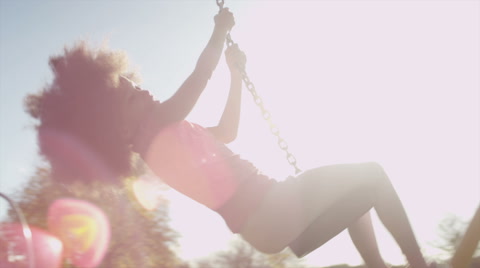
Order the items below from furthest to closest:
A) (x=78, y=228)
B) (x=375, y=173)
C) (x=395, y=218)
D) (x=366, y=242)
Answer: (x=78, y=228)
(x=366, y=242)
(x=375, y=173)
(x=395, y=218)

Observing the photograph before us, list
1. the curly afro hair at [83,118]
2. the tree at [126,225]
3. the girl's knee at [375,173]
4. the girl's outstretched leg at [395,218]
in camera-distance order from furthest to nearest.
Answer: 1. the tree at [126,225]
2. the curly afro hair at [83,118]
3. the girl's knee at [375,173]
4. the girl's outstretched leg at [395,218]

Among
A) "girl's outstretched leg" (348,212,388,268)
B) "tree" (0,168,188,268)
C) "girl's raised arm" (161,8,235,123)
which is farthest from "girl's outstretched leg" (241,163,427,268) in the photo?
"tree" (0,168,188,268)

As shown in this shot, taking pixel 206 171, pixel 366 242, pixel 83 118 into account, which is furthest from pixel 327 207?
pixel 83 118

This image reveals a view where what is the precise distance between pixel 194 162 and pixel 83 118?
33.5 inches

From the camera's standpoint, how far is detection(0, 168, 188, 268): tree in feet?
69.8

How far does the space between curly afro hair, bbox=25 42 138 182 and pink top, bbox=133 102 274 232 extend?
30 centimetres

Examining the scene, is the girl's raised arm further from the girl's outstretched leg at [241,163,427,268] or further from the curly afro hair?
the girl's outstretched leg at [241,163,427,268]

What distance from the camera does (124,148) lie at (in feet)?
9.39

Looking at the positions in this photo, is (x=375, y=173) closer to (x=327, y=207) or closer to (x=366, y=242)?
(x=327, y=207)

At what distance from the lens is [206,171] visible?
8.39 ft

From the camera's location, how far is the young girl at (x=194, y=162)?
90.7 inches

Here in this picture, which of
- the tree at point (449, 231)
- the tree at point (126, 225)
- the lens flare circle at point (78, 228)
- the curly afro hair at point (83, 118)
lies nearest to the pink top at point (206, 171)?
the curly afro hair at point (83, 118)

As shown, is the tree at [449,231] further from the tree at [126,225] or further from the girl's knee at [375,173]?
the girl's knee at [375,173]

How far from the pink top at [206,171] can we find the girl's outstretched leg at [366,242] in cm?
66
